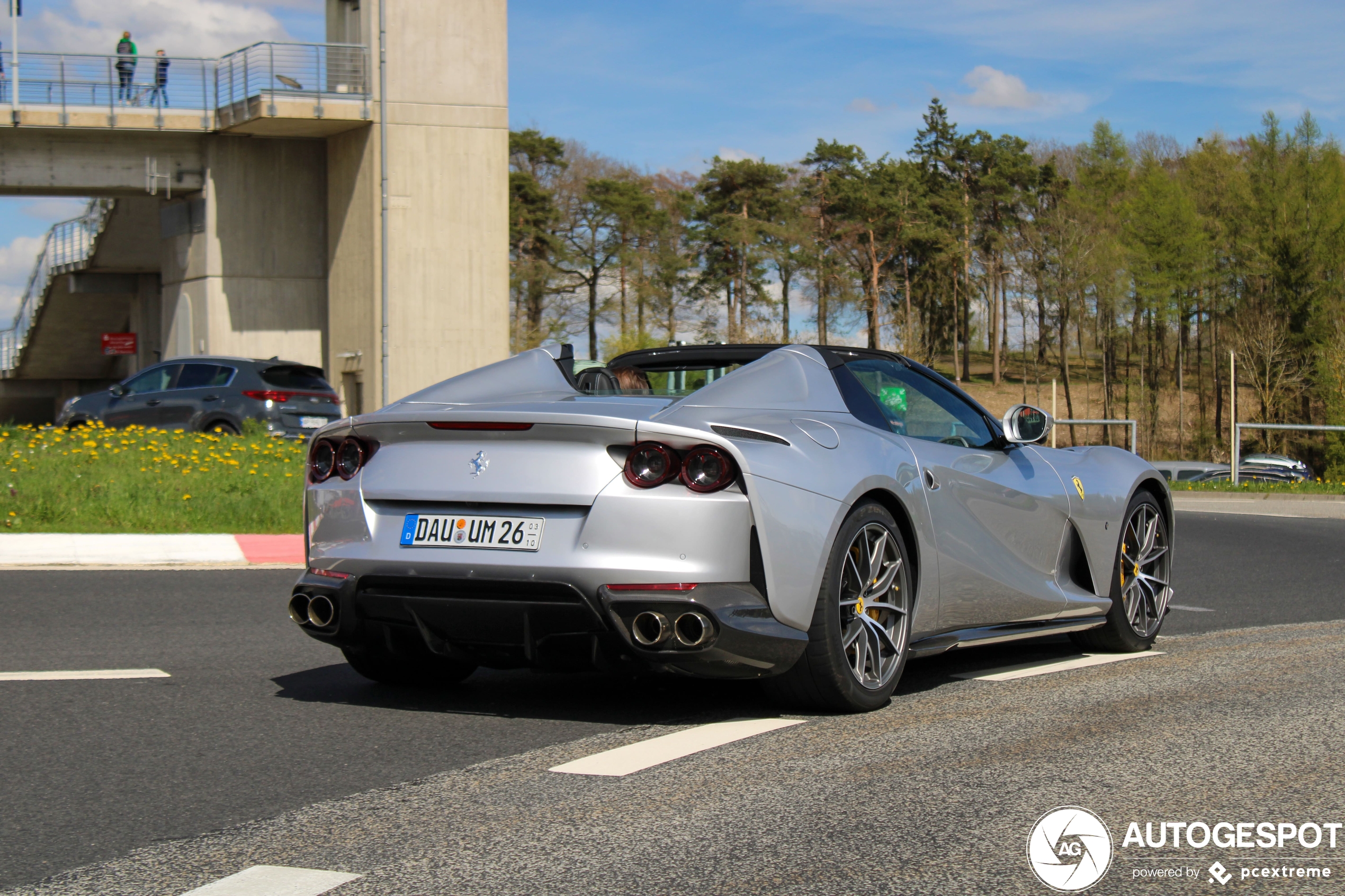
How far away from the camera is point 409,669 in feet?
18.3

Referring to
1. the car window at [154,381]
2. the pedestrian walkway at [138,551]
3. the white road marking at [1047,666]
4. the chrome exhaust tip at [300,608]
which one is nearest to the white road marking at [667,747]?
the chrome exhaust tip at [300,608]

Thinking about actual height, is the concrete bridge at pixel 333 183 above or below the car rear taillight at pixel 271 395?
above

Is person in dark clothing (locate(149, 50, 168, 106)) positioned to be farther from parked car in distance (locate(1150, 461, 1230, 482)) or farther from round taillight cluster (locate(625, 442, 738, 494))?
round taillight cluster (locate(625, 442, 738, 494))

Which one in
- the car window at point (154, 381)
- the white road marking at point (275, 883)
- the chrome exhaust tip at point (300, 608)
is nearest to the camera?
the white road marking at point (275, 883)

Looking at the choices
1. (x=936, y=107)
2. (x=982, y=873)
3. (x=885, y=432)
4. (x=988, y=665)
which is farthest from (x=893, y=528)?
(x=936, y=107)

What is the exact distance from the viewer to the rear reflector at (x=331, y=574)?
4.85m

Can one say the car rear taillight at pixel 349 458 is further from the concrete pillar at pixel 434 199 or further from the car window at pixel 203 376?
the concrete pillar at pixel 434 199

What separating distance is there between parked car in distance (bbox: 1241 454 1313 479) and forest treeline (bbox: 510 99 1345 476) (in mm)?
10787

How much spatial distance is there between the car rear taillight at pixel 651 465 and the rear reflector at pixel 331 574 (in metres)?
1.07

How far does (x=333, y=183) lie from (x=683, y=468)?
36776mm

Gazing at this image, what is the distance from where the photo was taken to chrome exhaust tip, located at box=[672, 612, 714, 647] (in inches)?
174

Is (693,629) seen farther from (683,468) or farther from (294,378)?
(294,378)

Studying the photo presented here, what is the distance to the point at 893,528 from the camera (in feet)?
16.6

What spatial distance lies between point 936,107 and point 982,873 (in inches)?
3254
